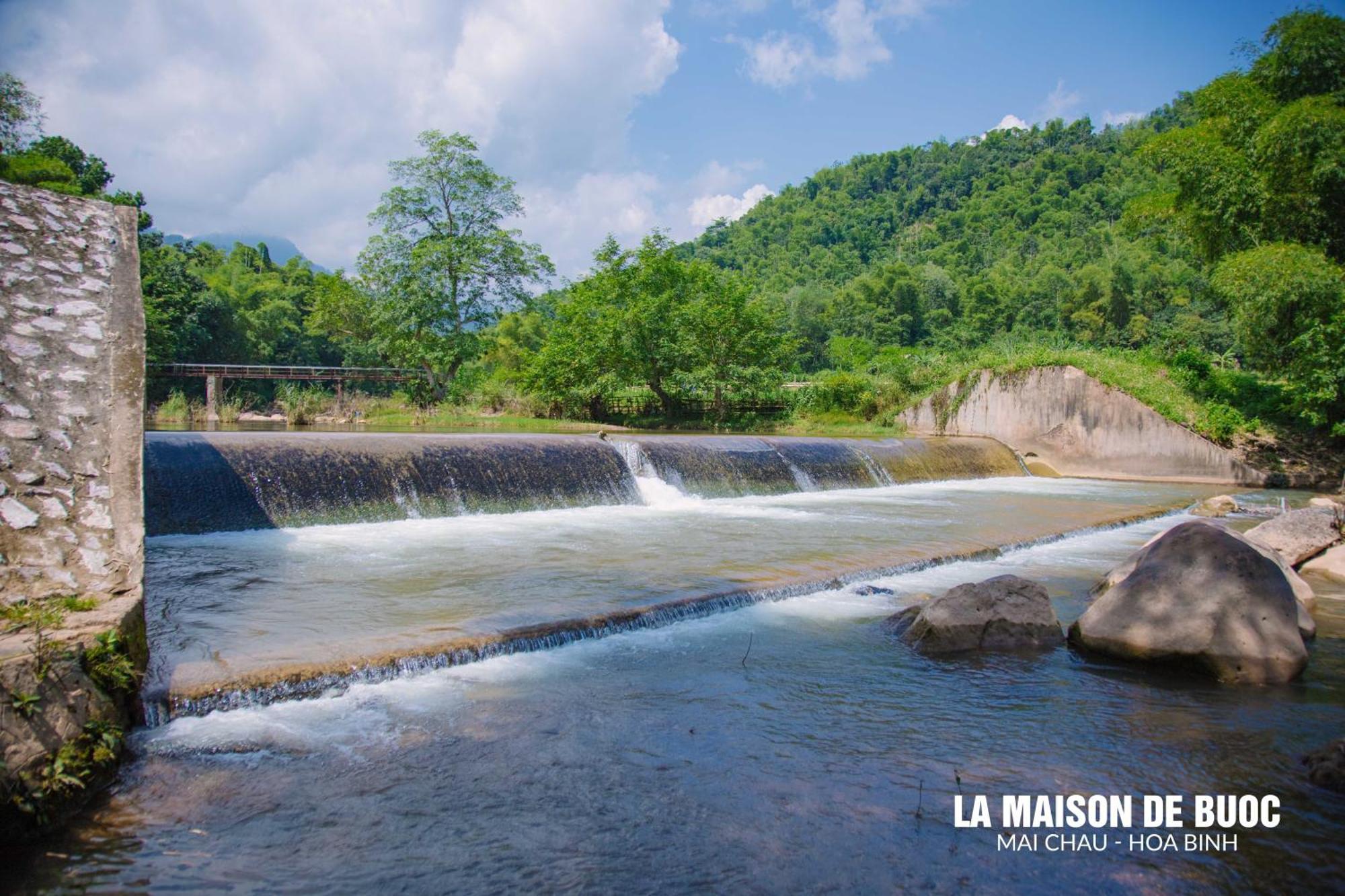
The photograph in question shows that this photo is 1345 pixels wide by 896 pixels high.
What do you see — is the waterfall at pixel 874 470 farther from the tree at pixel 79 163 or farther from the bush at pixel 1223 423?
the tree at pixel 79 163

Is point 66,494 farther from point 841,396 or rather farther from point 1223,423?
point 841,396

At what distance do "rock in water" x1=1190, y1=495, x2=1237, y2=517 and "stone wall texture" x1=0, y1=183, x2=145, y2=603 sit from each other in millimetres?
12837

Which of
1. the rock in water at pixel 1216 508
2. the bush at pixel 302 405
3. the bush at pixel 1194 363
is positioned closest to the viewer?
the rock in water at pixel 1216 508

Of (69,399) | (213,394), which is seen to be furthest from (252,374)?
(69,399)

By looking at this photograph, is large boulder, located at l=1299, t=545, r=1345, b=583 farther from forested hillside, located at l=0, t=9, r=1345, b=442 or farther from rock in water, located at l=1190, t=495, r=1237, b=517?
forested hillside, located at l=0, t=9, r=1345, b=442

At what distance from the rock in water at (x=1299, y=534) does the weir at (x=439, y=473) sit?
6526 millimetres

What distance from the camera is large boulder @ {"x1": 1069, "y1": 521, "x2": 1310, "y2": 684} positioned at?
4.52m

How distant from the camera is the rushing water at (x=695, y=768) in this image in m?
2.63

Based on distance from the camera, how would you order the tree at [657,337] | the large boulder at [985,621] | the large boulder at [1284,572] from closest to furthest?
the large boulder at [985,621]
the large boulder at [1284,572]
the tree at [657,337]

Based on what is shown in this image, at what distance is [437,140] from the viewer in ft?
93.6

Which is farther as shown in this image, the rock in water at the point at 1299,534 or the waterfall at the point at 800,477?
the waterfall at the point at 800,477

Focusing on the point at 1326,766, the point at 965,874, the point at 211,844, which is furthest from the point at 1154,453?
the point at 211,844

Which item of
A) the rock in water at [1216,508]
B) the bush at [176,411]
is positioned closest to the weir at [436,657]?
the rock in water at [1216,508]

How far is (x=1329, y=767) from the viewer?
325cm
